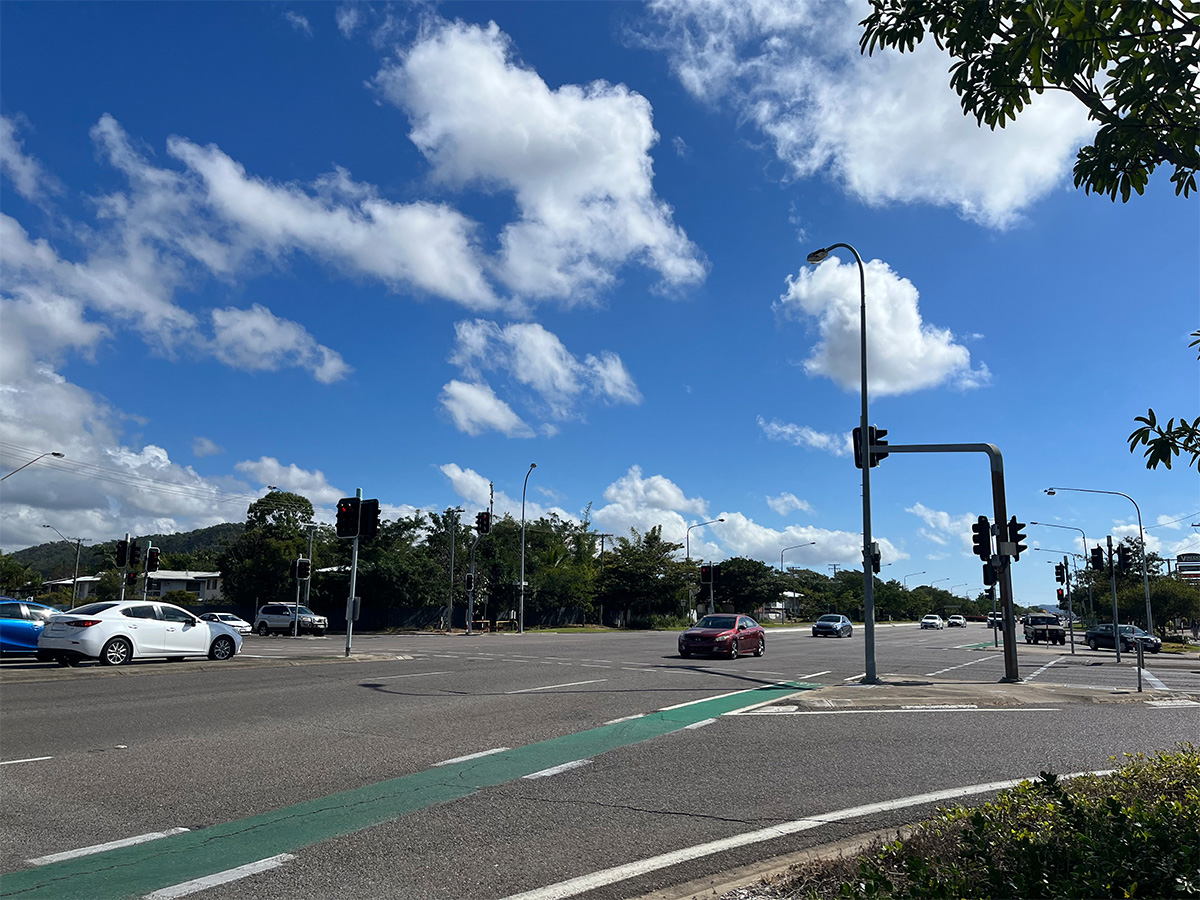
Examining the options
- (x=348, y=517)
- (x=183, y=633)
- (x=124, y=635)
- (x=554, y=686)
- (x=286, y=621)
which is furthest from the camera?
(x=286, y=621)

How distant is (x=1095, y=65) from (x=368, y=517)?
832 inches

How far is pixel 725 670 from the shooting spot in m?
20.9

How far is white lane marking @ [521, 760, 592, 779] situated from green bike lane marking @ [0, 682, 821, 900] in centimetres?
8

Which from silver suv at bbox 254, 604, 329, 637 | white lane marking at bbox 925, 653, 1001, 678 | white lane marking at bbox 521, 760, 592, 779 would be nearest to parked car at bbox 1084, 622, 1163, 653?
white lane marking at bbox 925, 653, 1001, 678

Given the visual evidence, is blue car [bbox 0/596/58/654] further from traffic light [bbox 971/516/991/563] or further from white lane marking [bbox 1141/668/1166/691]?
white lane marking [bbox 1141/668/1166/691]

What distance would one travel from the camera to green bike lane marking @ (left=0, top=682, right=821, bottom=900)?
4.90 m

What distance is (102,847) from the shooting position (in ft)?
18.2

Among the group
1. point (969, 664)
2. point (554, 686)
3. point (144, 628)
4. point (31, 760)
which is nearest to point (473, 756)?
point (31, 760)

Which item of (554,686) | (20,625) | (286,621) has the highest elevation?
(20,625)

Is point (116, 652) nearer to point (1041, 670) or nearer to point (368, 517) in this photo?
point (368, 517)

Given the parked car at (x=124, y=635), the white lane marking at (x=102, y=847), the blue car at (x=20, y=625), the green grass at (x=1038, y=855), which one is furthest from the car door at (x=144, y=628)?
the green grass at (x=1038, y=855)

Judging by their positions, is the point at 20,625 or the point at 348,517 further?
the point at 348,517

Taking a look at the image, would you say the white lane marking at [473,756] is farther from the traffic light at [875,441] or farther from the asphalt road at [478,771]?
the traffic light at [875,441]

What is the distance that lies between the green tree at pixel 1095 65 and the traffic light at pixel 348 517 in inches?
798
